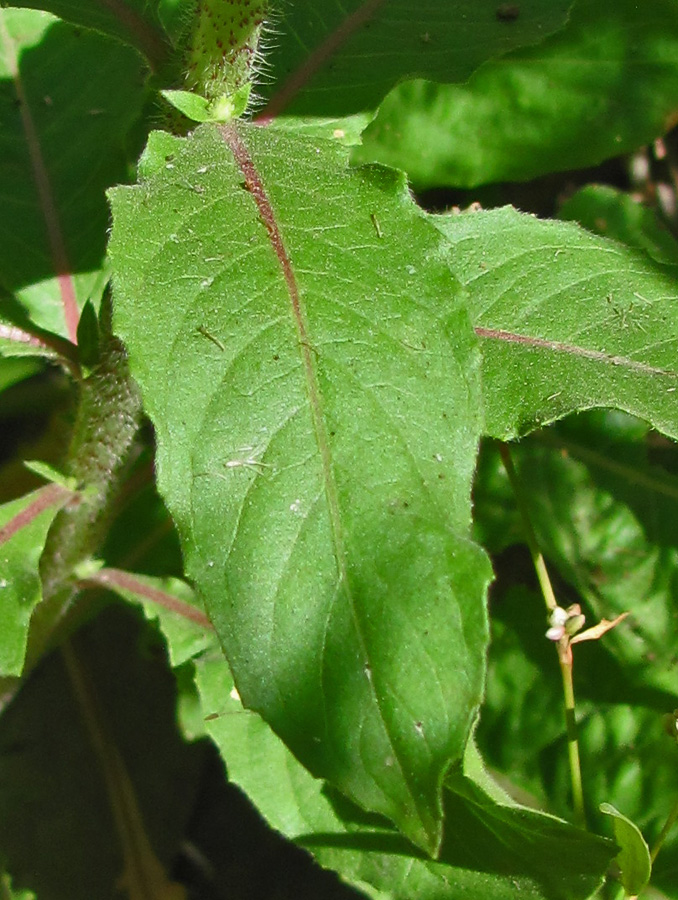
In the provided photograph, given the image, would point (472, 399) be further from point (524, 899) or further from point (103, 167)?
point (103, 167)

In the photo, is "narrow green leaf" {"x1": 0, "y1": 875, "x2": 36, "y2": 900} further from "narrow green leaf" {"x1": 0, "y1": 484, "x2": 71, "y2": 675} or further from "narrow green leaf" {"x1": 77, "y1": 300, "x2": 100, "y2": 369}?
"narrow green leaf" {"x1": 77, "y1": 300, "x2": 100, "y2": 369}

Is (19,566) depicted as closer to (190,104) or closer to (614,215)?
(190,104)

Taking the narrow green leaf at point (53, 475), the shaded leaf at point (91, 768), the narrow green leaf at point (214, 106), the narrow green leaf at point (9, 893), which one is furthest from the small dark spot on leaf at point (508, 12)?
the narrow green leaf at point (9, 893)

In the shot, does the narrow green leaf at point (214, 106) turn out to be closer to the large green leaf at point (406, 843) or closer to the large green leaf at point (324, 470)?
the large green leaf at point (324, 470)

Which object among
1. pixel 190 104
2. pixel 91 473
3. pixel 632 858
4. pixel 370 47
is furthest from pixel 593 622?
pixel 190 104

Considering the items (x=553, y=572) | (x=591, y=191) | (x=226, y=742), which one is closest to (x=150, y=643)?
(x=226, y=742)

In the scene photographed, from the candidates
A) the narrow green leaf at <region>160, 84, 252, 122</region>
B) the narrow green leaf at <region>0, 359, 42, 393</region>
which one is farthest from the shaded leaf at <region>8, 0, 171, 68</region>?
the narrow green leaf at <region>0, 359, 42, 393</region>
